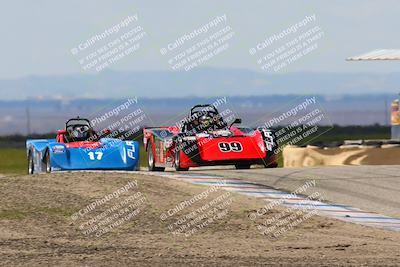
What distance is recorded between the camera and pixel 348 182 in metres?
22.3

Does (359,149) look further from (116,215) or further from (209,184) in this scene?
(116,215)

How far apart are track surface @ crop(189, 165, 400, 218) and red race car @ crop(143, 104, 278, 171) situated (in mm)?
1585

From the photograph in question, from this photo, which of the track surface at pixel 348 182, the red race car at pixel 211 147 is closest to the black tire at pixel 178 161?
the red race car at pixel 211 147

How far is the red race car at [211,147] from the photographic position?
1018 inches

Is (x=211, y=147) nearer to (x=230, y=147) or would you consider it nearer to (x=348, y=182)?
(x=230, y=147)

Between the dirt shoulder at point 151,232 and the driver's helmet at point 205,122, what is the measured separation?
5.43 meters

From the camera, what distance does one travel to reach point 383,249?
15.2 metres

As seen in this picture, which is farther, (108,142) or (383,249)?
(108,142)

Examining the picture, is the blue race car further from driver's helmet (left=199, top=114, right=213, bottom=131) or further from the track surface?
the track surface

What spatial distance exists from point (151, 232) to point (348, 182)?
239 inches

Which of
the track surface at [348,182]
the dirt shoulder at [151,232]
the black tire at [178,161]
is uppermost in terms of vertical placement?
the dirt shoulder at [151,232]

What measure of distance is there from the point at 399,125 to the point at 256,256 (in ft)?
76.3

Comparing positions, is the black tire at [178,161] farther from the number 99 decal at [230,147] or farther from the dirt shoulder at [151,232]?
the dirt shoulder at [151,232]

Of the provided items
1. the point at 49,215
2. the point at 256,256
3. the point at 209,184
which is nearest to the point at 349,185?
the point at 209,184
